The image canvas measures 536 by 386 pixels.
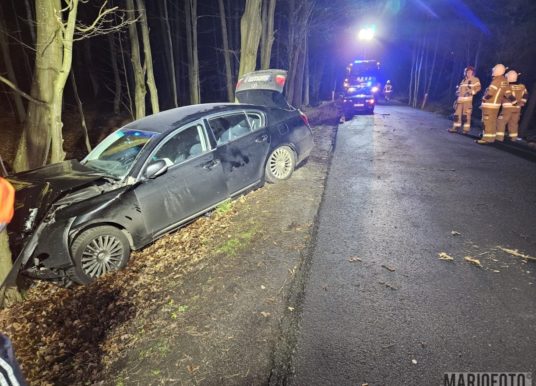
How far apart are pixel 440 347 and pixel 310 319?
1146 mm

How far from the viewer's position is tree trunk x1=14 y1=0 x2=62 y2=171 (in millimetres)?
5148

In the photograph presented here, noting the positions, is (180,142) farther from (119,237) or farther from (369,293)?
(369,293)

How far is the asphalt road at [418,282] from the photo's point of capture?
256 centimetres

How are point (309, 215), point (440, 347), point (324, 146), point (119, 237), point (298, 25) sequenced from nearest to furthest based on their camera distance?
point (440, 347)
point (119, 237)
point (309, 215)
point (324, 146)
point (298, 25)

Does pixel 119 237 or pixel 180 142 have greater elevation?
pixel 180 142

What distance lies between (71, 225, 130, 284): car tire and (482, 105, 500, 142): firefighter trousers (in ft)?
34.7

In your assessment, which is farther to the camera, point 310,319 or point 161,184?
point 161,184

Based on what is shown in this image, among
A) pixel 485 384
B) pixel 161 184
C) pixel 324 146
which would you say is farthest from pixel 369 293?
pixel 324 146

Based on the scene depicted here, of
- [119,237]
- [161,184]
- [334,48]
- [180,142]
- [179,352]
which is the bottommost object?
[179,352]

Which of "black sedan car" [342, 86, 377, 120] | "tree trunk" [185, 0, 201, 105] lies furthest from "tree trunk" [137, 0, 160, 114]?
"black sedan car" [342, 86, 377, 120]

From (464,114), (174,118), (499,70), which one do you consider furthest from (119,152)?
(464,114)

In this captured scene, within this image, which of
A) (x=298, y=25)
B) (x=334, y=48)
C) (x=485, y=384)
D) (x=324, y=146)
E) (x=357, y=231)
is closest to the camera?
(x=485, y=384)

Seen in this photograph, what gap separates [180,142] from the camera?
189 inches

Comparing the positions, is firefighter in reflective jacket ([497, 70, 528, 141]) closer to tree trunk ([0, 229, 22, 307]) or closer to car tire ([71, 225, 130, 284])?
car tire ([71, 225, 130, 284])
